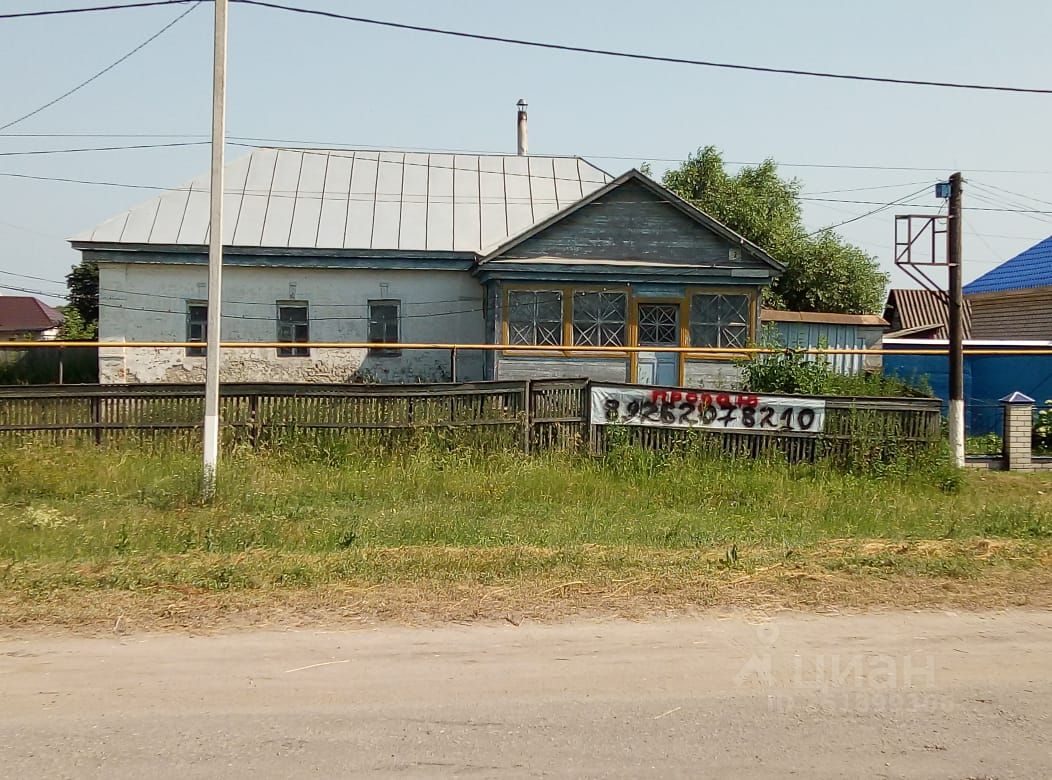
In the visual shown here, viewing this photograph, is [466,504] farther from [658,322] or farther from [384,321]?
[384,321]

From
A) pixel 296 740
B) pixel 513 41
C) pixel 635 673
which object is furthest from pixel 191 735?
pixel 513 41

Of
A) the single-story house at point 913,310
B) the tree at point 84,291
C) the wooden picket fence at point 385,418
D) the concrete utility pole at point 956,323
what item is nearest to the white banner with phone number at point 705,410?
the wooden picket fence at point 385,418

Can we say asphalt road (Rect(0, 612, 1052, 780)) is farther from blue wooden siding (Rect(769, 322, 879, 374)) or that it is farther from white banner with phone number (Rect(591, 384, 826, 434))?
blue wooden siding (Rect(769, 322, 879, 374))

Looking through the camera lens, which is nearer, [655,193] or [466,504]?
[466,504]

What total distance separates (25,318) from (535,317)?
181 feet

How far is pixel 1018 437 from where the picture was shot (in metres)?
14.2

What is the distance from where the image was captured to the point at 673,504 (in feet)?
35.8

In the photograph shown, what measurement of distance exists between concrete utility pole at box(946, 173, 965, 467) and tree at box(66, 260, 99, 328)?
3061 cm

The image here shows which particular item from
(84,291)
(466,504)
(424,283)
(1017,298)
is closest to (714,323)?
(424,283)

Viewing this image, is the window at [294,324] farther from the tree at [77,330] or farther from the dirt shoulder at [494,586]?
the dirt shoulder at [494,586]

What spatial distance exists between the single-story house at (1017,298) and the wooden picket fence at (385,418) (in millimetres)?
17864

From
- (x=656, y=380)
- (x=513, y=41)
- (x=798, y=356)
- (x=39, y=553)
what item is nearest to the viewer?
(x=39, y=553)

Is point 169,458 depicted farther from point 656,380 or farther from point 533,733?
point 656,380

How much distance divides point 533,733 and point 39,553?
5.34m
